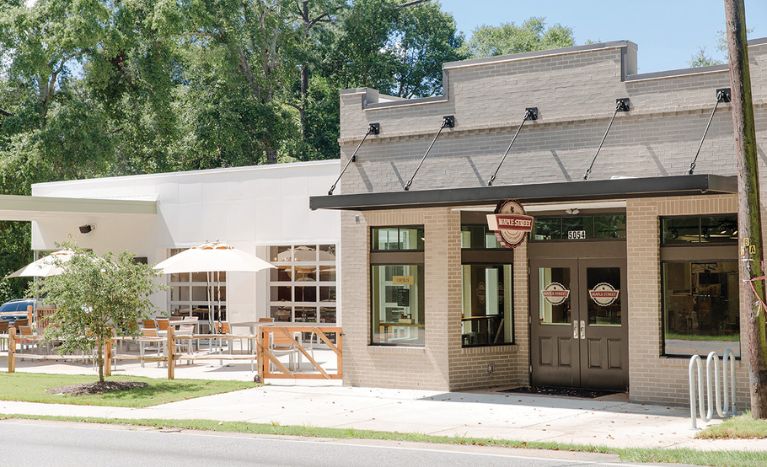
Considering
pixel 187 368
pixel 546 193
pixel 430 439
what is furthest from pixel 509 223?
pixel 187 368

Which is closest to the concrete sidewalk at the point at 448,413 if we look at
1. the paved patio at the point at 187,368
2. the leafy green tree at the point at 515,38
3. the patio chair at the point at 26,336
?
the paved patio at the point at 187,368

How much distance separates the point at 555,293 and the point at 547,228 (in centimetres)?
118

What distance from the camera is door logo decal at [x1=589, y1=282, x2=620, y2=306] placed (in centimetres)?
1866

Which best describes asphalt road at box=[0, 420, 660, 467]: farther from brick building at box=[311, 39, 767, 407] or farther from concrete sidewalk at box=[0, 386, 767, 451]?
Answer: brick building at box=[311, 39, 767, 407]

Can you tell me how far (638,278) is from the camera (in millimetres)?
17109

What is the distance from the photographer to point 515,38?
64.9 metres

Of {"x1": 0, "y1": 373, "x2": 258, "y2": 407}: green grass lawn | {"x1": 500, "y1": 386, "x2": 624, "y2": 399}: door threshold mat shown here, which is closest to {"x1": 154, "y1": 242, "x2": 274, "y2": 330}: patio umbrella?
{"x1": 0, "y1": 373, "x2": 258, "y2": 407}: green grass lawn

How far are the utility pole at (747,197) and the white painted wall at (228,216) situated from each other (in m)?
13.2

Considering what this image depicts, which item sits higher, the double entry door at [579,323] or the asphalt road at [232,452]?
the double entry door at [579,323]

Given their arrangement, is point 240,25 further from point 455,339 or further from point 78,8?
point 455,339

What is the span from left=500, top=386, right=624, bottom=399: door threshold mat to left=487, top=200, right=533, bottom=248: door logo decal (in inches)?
117

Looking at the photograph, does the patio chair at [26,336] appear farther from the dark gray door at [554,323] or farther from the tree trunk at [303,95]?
the tree trunk at [303,95]

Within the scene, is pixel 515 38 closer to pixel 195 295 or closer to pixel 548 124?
pixel 195 295

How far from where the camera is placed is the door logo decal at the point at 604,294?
18.7m
